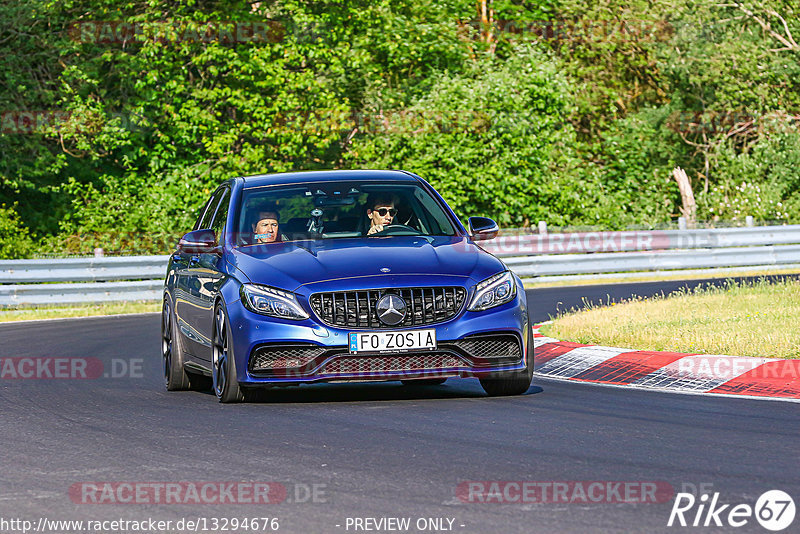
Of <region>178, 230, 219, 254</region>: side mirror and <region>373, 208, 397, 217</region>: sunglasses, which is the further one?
<region>373, 208, 397, 217</region>: sunglasses

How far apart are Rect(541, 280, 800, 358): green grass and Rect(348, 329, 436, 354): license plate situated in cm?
312

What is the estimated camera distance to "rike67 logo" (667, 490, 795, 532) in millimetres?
5488

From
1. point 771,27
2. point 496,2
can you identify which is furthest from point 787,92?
point 496,2

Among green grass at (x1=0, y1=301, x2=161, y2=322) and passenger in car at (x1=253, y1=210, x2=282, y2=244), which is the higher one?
passenger in car at (x1=253, y1=210, x2=282, y2=244)

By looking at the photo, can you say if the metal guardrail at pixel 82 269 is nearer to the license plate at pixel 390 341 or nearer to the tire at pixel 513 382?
the tire at pixel 513 382

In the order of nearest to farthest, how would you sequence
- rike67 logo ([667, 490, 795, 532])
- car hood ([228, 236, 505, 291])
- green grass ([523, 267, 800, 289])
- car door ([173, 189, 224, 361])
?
rike67 logo ([667, 490, 795, 532]) < car hood ([228, 236, 505, 291]) < car door ([173, 189, 224, 361]) < green grass ([523, 267, 800, 289])

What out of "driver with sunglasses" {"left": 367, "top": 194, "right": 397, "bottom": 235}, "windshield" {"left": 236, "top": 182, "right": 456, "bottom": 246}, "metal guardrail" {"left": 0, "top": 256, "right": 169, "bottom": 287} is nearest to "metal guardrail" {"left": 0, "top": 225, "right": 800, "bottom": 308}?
"metal guardrail" {"left": 0, "top": 256, "right": 169, "bottom": 287}

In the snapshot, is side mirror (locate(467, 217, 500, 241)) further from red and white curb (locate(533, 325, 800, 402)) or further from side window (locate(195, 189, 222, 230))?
side window (locate(195, 189, 222, 230))

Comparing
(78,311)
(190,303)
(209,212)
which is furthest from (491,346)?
(78,311)

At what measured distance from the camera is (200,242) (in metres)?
10.5

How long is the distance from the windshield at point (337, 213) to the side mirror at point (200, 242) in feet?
0.65

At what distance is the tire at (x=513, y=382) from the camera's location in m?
9.86

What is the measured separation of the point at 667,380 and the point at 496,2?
112 feet

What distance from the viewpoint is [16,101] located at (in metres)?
31.6
